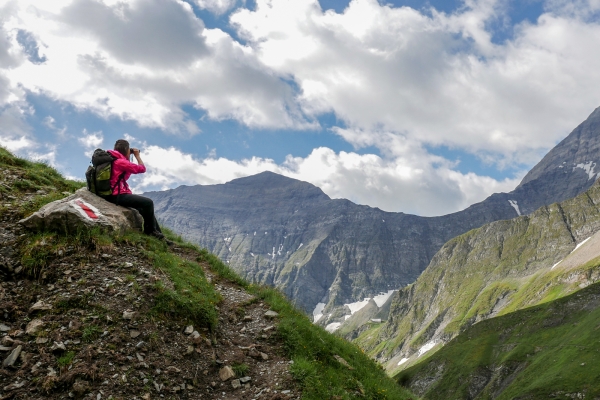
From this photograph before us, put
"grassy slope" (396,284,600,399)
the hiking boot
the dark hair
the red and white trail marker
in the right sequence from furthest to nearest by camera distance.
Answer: "grassy slope" (396,284,600,399), the hiking boot, the dark hair, the red and white trail marker

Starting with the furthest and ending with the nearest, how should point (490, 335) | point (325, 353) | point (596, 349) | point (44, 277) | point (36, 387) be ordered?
point (490, 335)
point (596, 349)
point (325, 353)
point (44, 277)
point (36, 387)

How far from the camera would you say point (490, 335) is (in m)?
158

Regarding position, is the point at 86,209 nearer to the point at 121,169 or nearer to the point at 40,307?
the point at 121,169

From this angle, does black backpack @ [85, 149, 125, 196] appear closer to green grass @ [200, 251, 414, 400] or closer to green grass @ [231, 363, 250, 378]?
green grass @ [200, 251, 414, 400]

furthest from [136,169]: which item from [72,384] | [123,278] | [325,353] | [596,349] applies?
[596,349]

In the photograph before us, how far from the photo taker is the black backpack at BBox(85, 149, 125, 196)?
51.2 feet

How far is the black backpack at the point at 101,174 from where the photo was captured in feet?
51.2

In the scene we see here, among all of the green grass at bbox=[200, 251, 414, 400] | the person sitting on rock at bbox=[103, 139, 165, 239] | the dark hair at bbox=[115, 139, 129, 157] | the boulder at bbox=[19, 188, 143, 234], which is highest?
the dark hair at bbox=[115, 139, 129, 157]

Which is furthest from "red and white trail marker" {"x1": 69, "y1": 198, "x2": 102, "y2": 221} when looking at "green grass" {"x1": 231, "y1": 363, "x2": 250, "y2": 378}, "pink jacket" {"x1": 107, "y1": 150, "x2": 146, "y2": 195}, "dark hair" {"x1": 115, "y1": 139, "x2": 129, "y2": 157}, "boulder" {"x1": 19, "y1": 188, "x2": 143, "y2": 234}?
"green grass" {"x1": 231, "y1": 363, "x2": 250, "y2": 378}

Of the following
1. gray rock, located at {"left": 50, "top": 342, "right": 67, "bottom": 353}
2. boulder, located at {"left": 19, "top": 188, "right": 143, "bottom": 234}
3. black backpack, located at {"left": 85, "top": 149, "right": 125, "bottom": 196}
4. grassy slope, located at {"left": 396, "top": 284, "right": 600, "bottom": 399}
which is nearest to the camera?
gray rock, located at {"left": 50, "top": 342, "right": 67, "bottom": 353}

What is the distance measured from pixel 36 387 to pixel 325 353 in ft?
27.4

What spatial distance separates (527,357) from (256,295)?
144m

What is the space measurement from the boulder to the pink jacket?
877 millimetres

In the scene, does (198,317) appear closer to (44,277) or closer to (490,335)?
(44,277)
